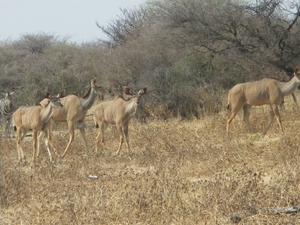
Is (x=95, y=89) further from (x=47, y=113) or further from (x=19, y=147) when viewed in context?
(x=19, y=147)

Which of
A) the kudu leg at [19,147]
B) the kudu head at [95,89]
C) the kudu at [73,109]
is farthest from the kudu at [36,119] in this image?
the kudu head at [95,89]

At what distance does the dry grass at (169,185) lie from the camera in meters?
6.80

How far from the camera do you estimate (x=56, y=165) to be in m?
10.5

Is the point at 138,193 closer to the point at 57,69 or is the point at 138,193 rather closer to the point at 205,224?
the point at 205,224

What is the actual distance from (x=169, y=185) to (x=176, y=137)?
14.2 ft

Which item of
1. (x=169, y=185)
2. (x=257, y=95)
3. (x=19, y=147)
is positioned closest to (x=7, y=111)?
(x=19, y=147)

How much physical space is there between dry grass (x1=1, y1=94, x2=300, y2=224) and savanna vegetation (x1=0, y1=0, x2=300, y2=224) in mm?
18

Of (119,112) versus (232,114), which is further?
(232,114)

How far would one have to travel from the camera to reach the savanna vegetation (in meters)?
7.02

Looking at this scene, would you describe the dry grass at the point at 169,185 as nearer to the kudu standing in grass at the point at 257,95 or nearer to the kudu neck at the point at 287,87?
the kudu standing in grass at the point at 257,95

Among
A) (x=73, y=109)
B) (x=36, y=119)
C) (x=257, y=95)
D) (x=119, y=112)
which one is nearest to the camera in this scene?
(x=36, y=119)

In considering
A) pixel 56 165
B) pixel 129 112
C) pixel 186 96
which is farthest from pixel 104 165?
pixel 186 96

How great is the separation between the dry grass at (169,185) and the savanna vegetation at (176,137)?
18 mm

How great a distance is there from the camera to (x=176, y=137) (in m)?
11.9
